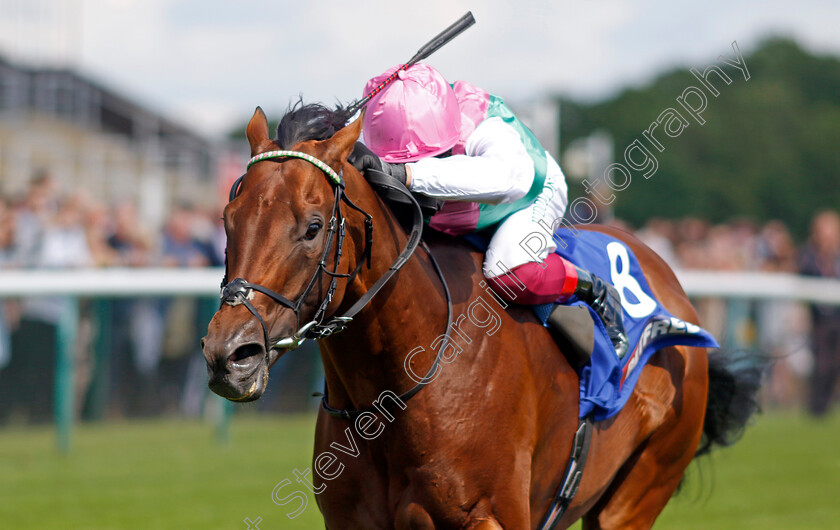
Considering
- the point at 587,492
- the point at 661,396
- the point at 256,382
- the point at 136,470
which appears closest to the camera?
the point at 256,382

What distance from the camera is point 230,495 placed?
242 inches

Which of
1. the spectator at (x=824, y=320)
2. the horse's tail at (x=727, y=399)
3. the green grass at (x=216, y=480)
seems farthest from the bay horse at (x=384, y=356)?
the spectator at (x=824, y=320)

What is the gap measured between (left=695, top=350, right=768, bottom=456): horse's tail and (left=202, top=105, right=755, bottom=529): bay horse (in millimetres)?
1048

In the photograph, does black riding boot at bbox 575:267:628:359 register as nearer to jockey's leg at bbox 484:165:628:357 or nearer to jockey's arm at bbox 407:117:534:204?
jockey's leg at bbox 484:165:628:357

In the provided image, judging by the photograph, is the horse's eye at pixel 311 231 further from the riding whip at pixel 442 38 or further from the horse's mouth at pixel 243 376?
the riding whip at pixel 442 38

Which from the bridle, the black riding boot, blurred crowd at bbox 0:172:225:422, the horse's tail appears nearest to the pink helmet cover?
the bridle

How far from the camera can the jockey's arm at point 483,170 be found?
9.23 feet

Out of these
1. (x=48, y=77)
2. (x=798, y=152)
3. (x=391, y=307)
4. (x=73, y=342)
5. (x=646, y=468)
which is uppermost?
(x=391, y=307)

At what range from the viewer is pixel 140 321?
25.2 feet

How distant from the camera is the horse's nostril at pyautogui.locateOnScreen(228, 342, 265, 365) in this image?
2.22m

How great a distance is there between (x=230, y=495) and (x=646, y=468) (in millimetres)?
3131

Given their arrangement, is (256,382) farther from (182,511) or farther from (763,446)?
(763,446)

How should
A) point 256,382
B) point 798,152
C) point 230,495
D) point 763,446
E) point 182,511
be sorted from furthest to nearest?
point 798,152, point 763,446, point 230,495, point 182,511, point 256,382

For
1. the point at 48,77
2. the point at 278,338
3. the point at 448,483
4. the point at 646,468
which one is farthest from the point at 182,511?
the point at 48,77
